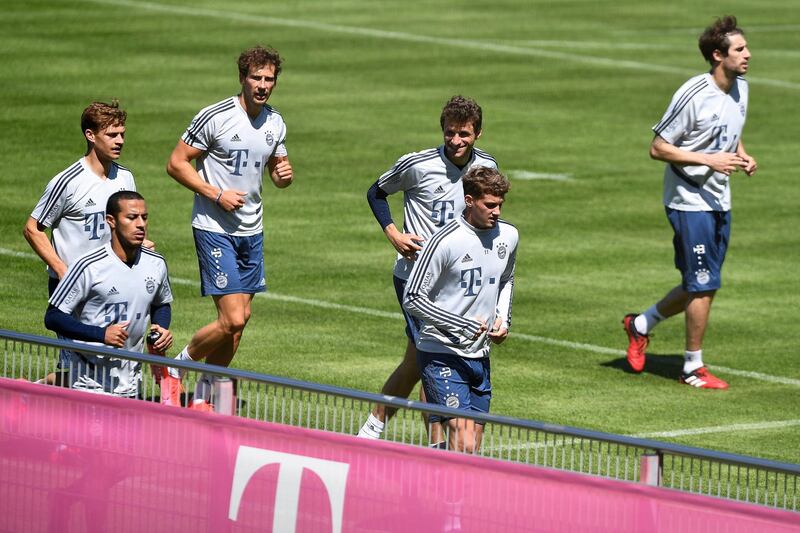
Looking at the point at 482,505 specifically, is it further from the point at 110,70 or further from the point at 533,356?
the point at 110,70

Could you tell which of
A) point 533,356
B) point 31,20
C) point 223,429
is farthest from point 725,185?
point 31,20

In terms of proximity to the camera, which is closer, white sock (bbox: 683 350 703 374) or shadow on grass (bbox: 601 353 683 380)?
white sock (bbox: 683 350 703 374)

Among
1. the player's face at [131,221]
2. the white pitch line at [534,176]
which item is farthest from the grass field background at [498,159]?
the player's face at [131,221]

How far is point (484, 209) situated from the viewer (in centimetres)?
954

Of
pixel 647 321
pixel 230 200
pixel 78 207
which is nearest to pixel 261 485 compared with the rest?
pixel 78 207

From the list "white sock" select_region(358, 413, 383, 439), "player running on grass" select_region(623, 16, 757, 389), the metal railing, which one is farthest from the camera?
"player running on grass" select_region(623, 16, 757, 389)

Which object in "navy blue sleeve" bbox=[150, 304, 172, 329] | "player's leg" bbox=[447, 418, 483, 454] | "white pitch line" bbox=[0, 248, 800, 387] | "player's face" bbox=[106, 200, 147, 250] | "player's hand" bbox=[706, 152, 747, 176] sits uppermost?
"player's hand" bbox=[706, 152, 747, 176]

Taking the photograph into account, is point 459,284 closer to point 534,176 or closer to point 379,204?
point 379,204

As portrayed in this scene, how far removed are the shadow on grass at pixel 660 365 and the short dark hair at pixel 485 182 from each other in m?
4.94

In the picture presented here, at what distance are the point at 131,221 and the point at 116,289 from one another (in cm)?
38

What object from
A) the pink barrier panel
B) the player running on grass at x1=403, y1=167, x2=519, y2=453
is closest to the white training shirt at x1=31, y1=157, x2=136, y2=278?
the player running on grass at x1=403, y1=167, x2=519, y2=453

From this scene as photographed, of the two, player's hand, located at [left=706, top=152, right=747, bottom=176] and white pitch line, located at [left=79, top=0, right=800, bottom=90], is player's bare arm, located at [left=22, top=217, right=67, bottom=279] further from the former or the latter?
white pitch line, located at [left=79, top=0, right=800, bottom=90]

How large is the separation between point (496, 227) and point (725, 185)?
15.1 ft

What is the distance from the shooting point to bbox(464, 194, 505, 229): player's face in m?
9.52
